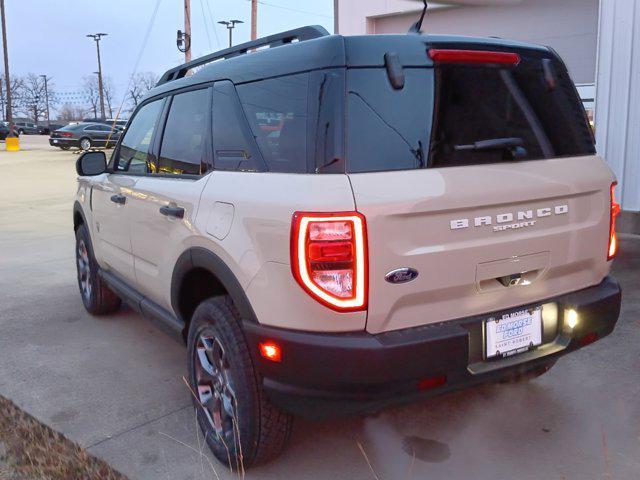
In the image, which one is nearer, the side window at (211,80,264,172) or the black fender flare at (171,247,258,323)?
the black fender flare at (171,247,258,323)

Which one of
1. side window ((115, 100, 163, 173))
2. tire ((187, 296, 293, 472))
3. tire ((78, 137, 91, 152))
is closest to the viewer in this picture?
tire ((187, 296, 293, 472))

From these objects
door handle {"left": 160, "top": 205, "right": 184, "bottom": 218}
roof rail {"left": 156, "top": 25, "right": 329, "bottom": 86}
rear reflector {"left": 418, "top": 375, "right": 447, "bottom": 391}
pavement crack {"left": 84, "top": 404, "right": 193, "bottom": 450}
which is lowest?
pavement crack {"left": 84, "top": 404, "right": 193, "bottom": 450}

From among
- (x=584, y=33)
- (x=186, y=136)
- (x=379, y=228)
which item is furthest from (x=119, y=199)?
(x=584, y=33)

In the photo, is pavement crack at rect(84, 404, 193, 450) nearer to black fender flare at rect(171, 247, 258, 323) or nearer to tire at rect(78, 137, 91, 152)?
black fender flare at rect(171, 247, 258, 323)

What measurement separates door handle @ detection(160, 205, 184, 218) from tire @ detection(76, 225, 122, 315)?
76.0 inches

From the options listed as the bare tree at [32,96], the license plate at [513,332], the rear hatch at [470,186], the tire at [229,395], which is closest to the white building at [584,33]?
the rear hatch at [470,186]

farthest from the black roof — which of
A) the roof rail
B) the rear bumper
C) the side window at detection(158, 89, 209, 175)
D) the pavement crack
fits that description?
the pavement crack

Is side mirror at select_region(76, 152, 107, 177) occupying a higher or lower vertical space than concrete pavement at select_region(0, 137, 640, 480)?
higher

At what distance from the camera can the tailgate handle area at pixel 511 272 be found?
2.51m

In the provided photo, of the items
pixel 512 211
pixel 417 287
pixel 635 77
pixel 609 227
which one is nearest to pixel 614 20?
pixel 635 77

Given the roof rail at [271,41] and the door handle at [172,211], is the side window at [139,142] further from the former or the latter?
the door handle at [172,211]

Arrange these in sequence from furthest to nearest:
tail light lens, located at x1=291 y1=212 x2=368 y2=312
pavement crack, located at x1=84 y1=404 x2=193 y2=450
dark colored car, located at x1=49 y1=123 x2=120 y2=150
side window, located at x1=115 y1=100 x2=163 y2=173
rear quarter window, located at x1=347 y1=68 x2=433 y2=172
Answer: dark colored car, located at x1=49 y1=123 x2=120 y2=150
side window, located at x1=115 y1=100 x2=163 y2=173
pavement crack, located at x1=84 y1=404 x2=193 y2=450
rear quarter window, located at x1=347 y1=68 x2=433 y2=172
tail light lens, located at x1=291 y1=212 x2=368 y2=312

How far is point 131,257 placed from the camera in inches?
154

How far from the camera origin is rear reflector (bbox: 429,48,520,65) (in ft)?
8.30
